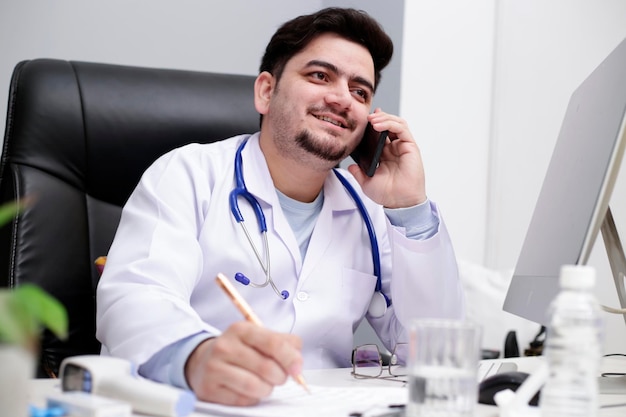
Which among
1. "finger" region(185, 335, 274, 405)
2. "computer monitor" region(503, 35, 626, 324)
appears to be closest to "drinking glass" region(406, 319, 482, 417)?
"finger" region(185, 335, 274, 405)

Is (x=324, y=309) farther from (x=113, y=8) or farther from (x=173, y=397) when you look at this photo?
(x=113, y=8)

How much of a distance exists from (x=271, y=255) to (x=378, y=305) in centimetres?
27

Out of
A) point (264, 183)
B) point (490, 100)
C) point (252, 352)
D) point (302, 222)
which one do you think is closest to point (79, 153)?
point (264, 183)

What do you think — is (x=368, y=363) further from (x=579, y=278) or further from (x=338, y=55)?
(x=338, y=55)

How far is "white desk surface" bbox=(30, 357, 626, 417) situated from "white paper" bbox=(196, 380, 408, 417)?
42mm

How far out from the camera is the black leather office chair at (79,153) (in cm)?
139

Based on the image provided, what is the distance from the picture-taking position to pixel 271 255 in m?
1.42

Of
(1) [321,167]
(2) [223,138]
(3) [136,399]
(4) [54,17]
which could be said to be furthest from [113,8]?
(3) [136,399]

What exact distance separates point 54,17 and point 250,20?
1.86 feet

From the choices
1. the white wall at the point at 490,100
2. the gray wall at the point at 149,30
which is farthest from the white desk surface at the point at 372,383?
the gray wall at the point at 149,30

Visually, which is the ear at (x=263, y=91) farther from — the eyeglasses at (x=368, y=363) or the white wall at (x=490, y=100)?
the white wall at (x=490, y=100)

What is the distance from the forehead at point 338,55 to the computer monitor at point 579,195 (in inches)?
18.9

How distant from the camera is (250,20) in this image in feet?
7.34

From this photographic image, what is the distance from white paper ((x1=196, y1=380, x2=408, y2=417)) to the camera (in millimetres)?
780
